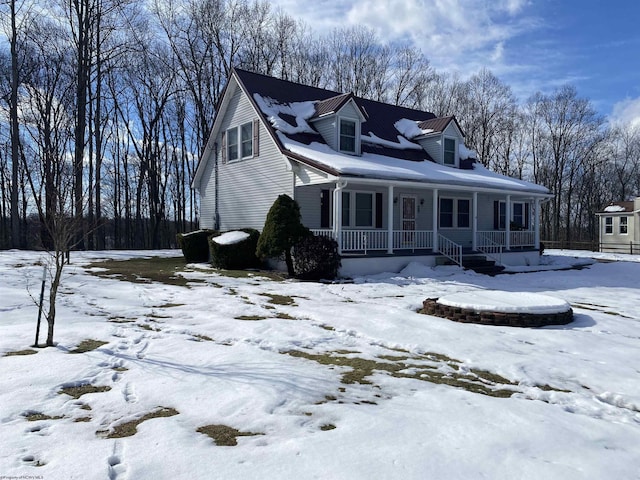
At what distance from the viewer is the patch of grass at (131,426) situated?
342cm

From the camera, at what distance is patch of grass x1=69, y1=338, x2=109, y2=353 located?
18.4 ft

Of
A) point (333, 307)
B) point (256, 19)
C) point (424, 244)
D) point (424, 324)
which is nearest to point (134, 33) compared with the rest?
point (256, 19)

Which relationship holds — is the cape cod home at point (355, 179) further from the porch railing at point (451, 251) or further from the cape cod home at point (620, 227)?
the cape cod home at point (620, 227)

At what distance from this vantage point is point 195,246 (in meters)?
18.3

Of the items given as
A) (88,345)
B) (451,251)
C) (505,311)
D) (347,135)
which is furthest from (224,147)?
(88,345)

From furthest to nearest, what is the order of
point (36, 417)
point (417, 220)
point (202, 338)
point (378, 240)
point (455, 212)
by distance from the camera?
point (455, 212), point (417, 220), point (378, 240), point (202, 338), point (36, 417)

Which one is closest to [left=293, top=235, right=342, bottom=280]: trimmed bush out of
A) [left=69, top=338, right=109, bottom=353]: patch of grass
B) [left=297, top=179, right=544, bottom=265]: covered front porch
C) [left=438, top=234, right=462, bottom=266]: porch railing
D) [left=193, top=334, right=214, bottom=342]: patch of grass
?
[left=297, top=179, right=544, bottom=265]: covered front porch

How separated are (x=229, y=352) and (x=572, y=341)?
16.0 ft

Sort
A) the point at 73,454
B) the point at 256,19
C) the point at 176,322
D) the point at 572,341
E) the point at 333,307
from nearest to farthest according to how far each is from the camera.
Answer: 1. the point at 73,454
2. the point at 572,341
3. the point at 176,322
4. the point at 333,307
5. the point at 256,19

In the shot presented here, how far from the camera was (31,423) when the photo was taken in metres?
3.56

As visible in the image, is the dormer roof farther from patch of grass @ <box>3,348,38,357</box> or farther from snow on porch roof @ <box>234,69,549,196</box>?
patch of grass @ <box>3,348,38,357</box>

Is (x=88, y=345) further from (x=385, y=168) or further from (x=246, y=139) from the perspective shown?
(x=246, y=139)

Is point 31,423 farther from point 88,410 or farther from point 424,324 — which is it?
point 424,324

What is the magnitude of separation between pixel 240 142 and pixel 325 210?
15.6 ft
